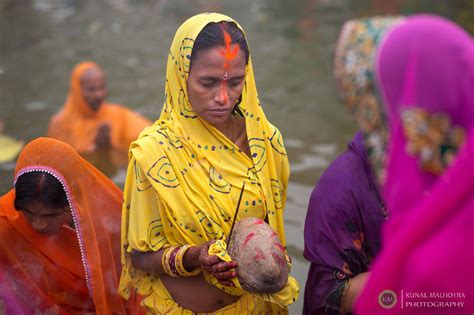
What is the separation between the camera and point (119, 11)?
555 inches

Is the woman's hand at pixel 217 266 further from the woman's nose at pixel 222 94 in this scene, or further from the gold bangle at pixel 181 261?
the woman's nose at pixel 222 94

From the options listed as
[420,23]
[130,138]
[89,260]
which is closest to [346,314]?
[89,260]

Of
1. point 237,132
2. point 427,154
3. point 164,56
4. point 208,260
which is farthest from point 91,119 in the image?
point 427,154

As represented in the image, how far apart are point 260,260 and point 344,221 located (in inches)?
16.3

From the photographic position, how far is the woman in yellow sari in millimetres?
3410

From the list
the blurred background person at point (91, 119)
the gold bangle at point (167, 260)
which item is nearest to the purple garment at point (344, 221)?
the gold bangle at point (167, 260)

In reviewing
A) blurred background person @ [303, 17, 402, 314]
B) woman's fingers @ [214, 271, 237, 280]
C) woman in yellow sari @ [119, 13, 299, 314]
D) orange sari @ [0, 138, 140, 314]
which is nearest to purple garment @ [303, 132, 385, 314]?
blurred background person @ [303, 17, 402, 314]

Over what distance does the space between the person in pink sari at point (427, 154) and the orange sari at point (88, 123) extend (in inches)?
228

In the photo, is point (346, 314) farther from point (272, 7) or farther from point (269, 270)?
point (272, 7)

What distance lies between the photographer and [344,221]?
3.26 metres

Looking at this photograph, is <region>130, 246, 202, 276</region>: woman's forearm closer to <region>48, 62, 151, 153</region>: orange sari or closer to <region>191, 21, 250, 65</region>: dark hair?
<region>191, 21, 250, 65</region>: dark hair

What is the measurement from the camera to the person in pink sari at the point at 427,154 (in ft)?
6.92

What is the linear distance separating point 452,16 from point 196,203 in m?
9.31

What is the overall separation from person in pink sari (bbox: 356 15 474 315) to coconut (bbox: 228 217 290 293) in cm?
85
